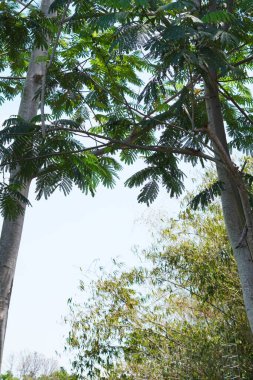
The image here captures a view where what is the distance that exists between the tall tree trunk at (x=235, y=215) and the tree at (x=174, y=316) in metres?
3.14

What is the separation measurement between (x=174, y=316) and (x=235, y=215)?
4197 mm

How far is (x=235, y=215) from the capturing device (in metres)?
2.95

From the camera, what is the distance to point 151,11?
2.86 metres

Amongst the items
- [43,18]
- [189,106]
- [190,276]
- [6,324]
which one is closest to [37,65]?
[43,18]

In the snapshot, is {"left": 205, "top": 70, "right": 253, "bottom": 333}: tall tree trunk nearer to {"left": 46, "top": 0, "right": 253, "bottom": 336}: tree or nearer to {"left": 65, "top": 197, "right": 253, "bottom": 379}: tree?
{"left": 46, "top": 0, "right": 253, "bottom": 336}: tree

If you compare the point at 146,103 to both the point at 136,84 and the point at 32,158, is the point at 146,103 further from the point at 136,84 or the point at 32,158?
the point at 136,84

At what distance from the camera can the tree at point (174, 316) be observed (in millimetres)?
6016

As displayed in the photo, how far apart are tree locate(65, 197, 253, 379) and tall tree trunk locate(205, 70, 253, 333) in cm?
314

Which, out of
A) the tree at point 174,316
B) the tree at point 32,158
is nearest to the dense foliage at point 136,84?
the tree at point 32,158

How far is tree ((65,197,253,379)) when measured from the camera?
6016 millimetres

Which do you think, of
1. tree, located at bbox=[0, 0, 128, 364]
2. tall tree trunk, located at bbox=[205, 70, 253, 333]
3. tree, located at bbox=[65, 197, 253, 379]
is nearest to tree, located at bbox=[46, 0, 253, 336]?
tall tree trunk, located at bbox=[205, 70, 253, 333]

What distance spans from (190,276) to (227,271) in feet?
1.76

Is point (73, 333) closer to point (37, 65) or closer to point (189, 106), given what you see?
point (37, 65)

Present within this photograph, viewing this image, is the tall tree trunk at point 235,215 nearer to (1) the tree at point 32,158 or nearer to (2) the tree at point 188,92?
(2) the tree at point 188,92
